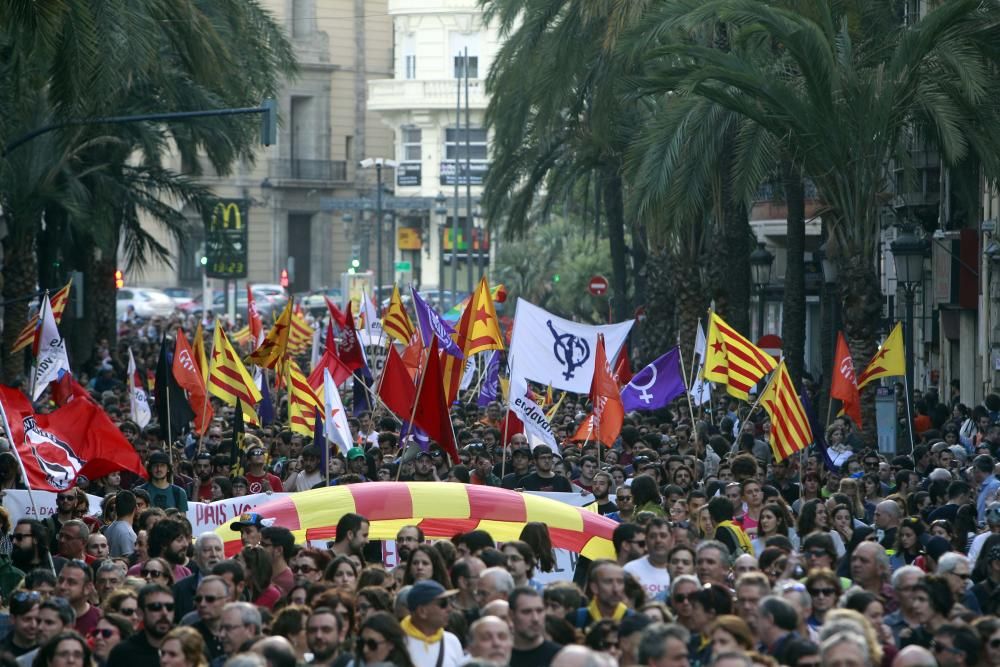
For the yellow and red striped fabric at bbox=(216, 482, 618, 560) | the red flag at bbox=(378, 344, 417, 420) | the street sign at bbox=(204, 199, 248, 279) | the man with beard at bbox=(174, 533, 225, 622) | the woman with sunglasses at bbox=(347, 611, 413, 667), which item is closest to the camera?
the woman with sunglasses at bbox=(347, 611, 413, 667)

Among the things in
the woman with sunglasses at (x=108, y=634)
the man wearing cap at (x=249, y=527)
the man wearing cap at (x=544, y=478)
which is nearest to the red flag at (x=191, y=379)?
the man wearing cap at (x=544, y=478)

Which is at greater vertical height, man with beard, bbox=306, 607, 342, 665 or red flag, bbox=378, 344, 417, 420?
red flag, bbox=378, 344, 417, 420

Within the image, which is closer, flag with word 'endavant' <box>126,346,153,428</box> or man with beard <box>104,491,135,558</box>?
man with beard <box>104,491,135,558</box>

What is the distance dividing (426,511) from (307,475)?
3.77 meters

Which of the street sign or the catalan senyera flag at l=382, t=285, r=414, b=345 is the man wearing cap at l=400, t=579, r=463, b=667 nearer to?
the catalan senyera flag at l=382, t=285, r=414, b=345

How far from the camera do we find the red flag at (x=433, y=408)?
16.6 metres

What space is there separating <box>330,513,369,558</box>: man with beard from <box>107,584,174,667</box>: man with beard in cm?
251

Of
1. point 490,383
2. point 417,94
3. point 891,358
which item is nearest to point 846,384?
point 891,358

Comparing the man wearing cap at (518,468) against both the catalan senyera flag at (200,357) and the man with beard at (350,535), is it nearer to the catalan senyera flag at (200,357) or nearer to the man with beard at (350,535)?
the man with beard at (350,535)

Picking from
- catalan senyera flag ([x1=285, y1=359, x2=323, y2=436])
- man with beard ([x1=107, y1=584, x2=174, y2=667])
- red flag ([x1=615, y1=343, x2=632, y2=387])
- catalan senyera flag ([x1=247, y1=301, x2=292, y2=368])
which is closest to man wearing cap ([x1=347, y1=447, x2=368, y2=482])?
catalan senyera flag ([x1=285, y1=359, x2=323, y2=436])

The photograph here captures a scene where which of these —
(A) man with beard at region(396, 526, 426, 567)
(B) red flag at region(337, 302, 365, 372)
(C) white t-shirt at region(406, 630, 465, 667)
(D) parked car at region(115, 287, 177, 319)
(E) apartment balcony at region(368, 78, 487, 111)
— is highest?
(E) apartment balcony at region(368, 78, 487, 111)

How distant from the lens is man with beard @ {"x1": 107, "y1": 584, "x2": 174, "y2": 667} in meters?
9.16

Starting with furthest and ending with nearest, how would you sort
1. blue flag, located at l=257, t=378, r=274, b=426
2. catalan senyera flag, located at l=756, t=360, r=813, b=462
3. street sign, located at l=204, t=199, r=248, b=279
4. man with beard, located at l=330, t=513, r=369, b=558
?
street sign, located at l=204, t=199, r=248, b=279 < blue flag, located at l=257, t=378, r=274, b=426 < catalan senyera flag, located at l=756, t=360, r=813, b=462 < man with beard, located at l=330, t=513, r=369, b=558

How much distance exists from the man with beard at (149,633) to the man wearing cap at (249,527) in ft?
8.23
